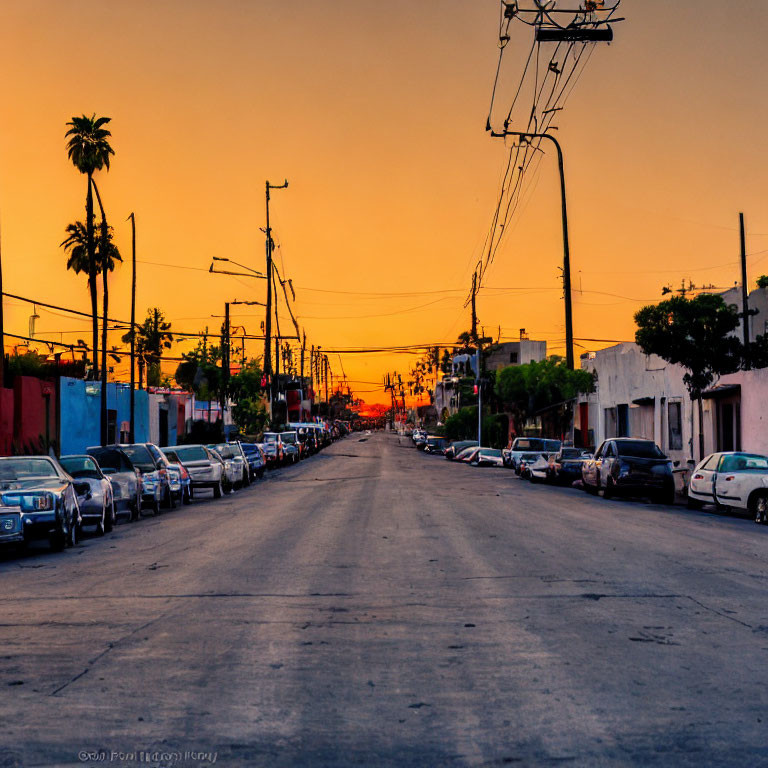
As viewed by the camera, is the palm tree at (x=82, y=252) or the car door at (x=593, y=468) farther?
the palm tree at (x=82, y=252)

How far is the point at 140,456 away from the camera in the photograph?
27344 millimetres

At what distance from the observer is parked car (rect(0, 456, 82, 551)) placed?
16406 millimetres

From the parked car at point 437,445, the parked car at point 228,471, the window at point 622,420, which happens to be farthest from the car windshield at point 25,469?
the parked car at point 437,445

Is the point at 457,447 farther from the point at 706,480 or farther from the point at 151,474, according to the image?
the point at 151,474

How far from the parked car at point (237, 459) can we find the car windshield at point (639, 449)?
1399 centimetres

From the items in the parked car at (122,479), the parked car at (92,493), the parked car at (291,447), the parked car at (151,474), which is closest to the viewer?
the parked car at (92,493)

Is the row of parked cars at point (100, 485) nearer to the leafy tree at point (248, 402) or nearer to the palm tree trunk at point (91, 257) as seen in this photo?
the palm tree trunk at point (91, 257)

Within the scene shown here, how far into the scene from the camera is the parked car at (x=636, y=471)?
29594 millimetres

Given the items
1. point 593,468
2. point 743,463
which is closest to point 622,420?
point 593,468

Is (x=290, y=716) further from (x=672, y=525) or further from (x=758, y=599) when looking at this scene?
(x=672, y=525)

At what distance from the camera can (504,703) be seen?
6.49 m

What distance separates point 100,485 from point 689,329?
64.6 feet

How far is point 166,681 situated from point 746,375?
33291mm

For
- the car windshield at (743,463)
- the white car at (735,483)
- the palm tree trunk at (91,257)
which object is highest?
the palm tree trunk at (91,257)
